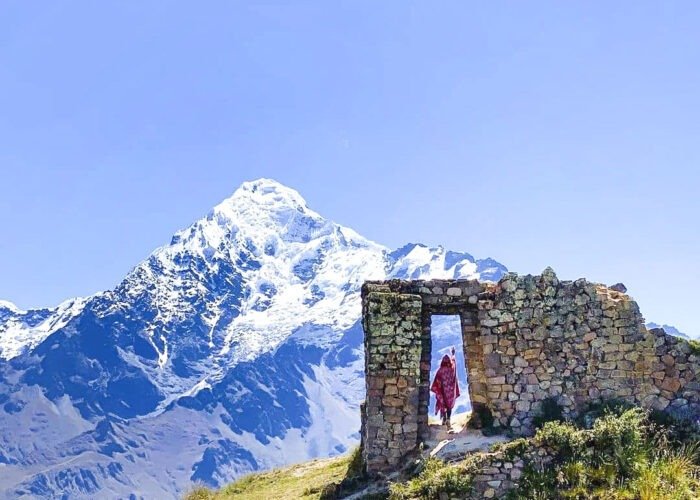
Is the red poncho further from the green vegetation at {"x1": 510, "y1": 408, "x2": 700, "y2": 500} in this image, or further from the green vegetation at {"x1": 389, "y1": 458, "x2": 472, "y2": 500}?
the green vegetation at {"x1": 389, "y1": 458, "x2": 472, "y2": 500}

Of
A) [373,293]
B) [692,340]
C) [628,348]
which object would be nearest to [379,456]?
→ [373,293]

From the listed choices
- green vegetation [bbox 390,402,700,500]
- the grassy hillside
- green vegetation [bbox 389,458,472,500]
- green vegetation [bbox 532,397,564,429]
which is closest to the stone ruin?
green vegetation [bbox 532,397,564,429]

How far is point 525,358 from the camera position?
19.8 meters

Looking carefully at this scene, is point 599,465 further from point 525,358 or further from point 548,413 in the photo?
point 525,358

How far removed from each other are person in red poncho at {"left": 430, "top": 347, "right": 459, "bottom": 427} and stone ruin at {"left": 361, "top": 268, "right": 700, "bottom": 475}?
1.76 meters

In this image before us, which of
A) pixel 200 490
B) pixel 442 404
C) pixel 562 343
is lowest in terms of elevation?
pixel 200 490

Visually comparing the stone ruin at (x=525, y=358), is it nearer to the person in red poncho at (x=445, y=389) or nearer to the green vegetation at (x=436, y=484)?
the person in red poncho at (x=445, y=389)

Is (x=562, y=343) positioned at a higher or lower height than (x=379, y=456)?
higher

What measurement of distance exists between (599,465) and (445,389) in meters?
6.69

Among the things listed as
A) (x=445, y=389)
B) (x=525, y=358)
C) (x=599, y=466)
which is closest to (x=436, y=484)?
(x=599, y=466)

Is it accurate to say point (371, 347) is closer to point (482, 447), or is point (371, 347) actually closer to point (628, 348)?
point (482, 447)

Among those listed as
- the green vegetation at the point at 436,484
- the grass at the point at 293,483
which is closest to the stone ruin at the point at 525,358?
the green vegetation at the point at 436,484

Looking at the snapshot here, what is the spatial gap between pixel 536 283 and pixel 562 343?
1741mm

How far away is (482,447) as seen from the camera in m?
18.3
